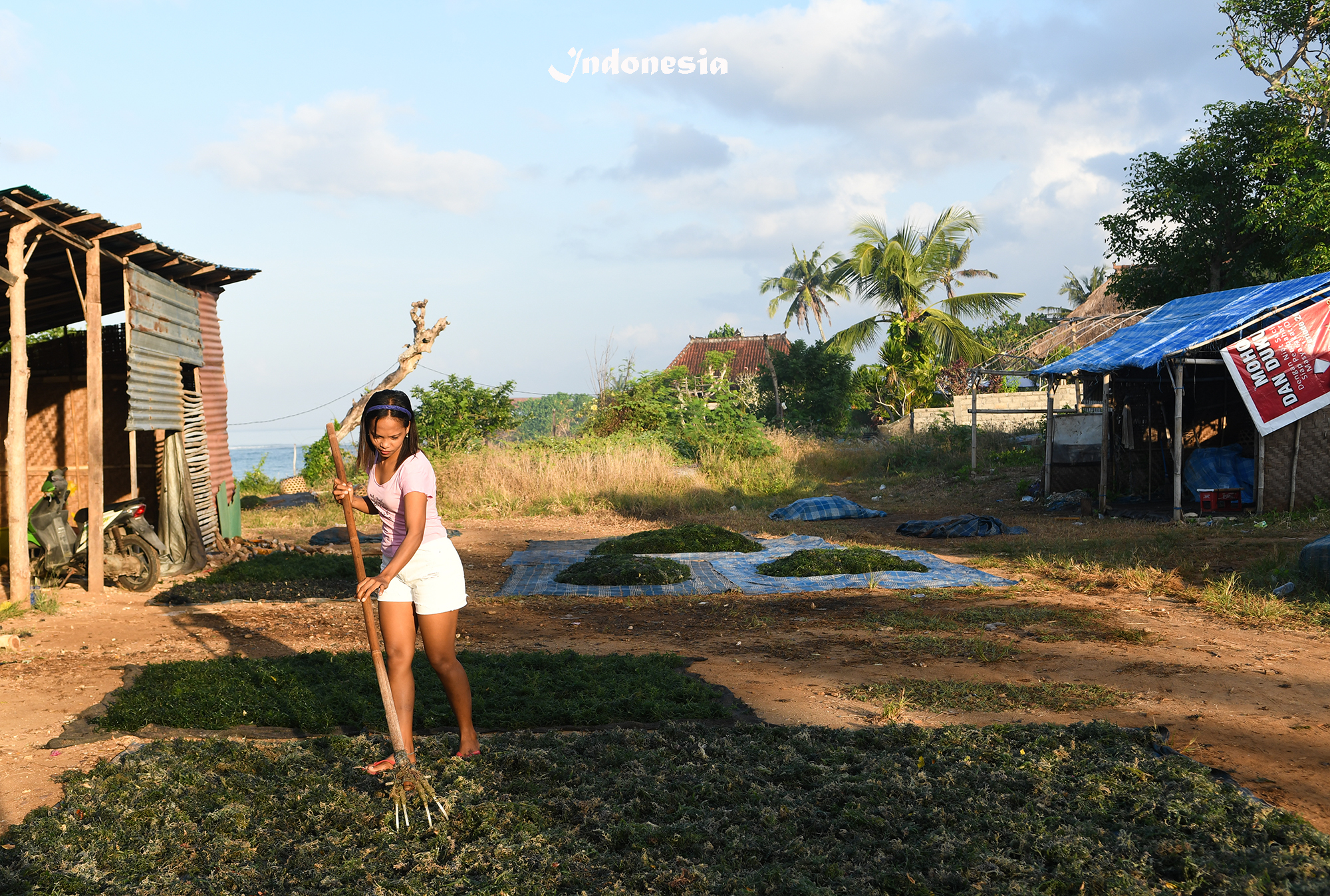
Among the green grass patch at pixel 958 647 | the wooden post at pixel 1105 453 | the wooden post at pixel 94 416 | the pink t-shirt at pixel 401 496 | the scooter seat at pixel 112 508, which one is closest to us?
the pink t-shirt at pixel 401 496

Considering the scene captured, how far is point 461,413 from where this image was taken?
18531 millimetres

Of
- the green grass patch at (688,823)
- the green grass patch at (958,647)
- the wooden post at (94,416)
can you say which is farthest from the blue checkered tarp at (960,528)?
the wooden post at (94,416)

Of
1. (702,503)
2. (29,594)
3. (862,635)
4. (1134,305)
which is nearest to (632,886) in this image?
(862,635)

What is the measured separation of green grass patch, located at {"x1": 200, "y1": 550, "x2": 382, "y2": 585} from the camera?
26.2 ft

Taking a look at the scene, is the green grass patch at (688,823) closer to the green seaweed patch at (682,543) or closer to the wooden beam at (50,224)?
the wooden beam at (50,224)

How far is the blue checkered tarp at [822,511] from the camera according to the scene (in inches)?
512

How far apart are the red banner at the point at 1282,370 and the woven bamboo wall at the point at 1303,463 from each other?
286 millimetres

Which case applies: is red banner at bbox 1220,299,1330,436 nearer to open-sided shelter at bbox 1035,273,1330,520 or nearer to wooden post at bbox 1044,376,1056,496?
open-sided shelter at bbox 1035,273,1330,520

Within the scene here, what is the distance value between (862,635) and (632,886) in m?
3.63

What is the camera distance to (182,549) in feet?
27.9

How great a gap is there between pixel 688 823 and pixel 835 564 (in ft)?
18.3

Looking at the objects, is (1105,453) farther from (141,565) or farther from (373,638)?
(373,638)

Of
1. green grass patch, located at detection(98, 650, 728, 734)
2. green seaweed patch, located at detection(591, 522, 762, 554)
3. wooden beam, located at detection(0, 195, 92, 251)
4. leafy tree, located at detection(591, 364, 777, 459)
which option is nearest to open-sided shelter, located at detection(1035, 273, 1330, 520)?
green seaweed patch, located at detection(591, 522, 762, 554)

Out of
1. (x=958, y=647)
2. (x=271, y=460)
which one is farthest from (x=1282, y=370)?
(x=271, y=460)
